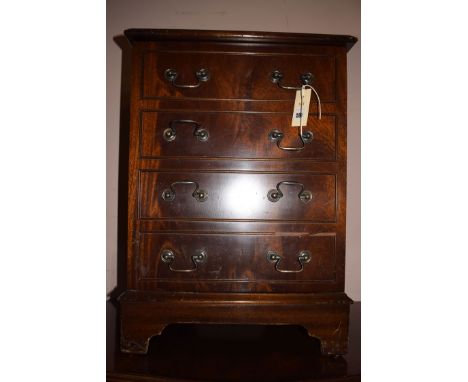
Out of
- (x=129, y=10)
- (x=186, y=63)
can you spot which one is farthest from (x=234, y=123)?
(x=129, y=10)

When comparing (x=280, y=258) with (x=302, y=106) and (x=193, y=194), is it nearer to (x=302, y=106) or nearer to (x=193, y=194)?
(x=193, y=194)

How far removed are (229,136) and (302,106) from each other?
0.81 feet

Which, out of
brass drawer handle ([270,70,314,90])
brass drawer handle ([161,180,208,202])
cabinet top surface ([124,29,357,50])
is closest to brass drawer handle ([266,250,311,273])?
brass drawer handle ([161,180,208,202])

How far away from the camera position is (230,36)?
40.8 inches

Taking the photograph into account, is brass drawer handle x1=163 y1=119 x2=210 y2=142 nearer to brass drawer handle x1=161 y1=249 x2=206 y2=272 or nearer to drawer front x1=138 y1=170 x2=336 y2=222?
drawer front x1=138 y1=170 x2=336 y2=222

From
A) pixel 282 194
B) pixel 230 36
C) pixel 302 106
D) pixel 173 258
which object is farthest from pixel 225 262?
pixel 230 36

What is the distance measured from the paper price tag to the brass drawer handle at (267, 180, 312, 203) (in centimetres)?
19

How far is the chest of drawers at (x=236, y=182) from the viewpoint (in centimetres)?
105

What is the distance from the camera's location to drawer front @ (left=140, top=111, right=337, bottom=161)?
41.5 inches

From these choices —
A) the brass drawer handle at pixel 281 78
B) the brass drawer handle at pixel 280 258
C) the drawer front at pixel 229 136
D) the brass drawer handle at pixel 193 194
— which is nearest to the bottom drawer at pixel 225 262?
the brass drawer handle at pixel 280 258
